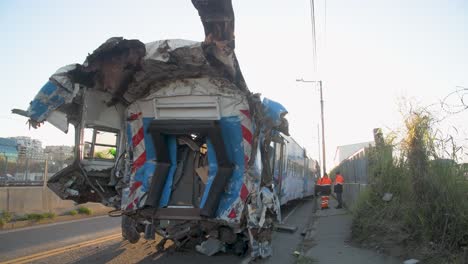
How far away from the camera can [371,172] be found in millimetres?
10281

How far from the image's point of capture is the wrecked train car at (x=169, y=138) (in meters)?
5.70

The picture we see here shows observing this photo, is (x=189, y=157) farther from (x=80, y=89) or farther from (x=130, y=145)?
(x=80, y=89)

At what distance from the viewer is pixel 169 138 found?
6387 millimetres

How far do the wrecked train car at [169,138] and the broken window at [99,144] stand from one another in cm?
2

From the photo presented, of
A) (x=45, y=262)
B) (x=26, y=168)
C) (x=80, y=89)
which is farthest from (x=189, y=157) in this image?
(x=26, y=168)

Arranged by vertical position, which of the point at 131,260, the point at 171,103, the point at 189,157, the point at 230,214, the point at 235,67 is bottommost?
the point at 131,260

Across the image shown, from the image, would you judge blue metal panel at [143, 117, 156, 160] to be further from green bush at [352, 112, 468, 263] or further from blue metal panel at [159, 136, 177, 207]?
green bush at [352, 112, 468, 263]

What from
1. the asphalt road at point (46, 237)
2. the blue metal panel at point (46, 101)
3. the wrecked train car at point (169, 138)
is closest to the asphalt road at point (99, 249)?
the asphalt road at point (46, 237)

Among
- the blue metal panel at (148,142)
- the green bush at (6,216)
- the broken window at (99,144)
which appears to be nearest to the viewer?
the blue metal panel at (148,142)

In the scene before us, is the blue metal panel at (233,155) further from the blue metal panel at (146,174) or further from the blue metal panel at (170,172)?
the blue metal panel at (146,174)

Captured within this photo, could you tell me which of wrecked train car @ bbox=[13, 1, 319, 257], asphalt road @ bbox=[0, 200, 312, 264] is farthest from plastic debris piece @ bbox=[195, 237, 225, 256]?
asphalt road @ bbox=[0, 200, 312, 264]

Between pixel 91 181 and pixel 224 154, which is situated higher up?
pixel 224 154

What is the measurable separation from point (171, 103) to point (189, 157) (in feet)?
3.41

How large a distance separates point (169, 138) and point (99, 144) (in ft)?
4.16
